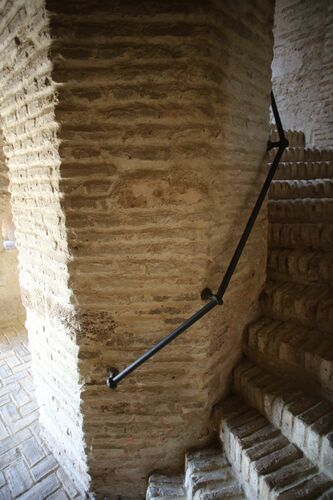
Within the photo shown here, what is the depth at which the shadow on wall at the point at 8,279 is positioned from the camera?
4.85 meters

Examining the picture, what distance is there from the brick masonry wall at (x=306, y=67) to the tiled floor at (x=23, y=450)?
5.22 meters

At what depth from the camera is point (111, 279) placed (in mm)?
1703

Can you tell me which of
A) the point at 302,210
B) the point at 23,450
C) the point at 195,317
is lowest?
the point at 23,450

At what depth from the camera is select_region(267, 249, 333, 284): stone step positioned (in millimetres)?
2250

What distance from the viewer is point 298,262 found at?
234 cm

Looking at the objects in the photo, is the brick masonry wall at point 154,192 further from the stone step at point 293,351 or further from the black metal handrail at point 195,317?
the stone step at point 293,351

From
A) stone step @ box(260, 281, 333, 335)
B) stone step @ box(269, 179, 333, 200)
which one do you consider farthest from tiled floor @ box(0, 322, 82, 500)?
stone step @ box(269, 179, 333, 200)

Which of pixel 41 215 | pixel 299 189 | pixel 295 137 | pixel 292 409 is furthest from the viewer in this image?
pixel 295 137

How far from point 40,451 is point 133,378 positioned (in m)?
1.50

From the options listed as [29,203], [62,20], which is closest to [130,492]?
[29,203]

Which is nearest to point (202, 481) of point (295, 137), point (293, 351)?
point (293, 351)

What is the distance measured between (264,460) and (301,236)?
Result: 5.54 feet

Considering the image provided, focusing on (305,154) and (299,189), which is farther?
(305,154)

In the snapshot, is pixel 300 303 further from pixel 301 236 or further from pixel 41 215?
pixel 41 215
